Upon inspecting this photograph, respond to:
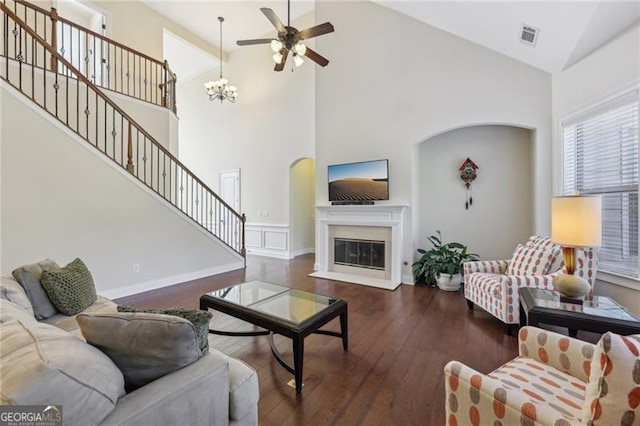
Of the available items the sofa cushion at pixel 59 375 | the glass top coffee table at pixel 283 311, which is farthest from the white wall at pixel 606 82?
the sofa cushion at pixel 59 375

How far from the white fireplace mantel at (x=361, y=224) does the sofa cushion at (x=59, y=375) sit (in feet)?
12.7

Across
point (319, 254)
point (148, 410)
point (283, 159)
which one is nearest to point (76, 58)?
point (283, 159)

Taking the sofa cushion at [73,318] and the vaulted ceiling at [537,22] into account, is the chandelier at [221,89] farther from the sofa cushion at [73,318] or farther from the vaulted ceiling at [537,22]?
the sofa cushion at [73,318]

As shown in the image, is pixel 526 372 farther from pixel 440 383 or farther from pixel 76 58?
pixel 76 58

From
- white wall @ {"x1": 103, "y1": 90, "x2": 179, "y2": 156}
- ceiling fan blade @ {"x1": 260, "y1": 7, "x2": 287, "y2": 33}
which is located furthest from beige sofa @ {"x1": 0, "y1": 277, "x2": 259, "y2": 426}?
white wall @ {"x1": 103, "y1": 90, "x2": 179, "y2": 156}

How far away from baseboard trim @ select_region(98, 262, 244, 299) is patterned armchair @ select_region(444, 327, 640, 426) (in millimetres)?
4273

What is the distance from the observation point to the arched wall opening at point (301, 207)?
688cm

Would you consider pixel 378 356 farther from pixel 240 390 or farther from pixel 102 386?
pixel 102 386

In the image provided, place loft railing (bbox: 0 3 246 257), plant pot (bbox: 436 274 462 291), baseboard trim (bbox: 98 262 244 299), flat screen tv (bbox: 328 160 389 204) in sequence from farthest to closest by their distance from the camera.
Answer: flat screen tv (bbox: 328 160 389 204)
plant pot (bbox: 436 274 462 291)
baseboard trim (bbox: 98 262 244 299)
loft railing (bbox: 0 3 246 257)

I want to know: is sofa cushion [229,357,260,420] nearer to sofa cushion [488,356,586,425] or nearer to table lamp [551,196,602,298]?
sofa cushion [488,356,586,425]

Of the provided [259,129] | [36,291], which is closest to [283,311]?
[36,291]

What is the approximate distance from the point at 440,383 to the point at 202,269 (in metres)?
4.16

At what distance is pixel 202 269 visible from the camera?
4.94m

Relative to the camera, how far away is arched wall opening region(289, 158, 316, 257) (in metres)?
6.88
